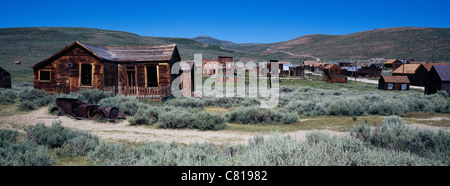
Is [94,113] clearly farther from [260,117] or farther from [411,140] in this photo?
[411,140]

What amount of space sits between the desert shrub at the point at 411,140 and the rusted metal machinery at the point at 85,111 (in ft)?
29.1

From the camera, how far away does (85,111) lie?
31.3ft

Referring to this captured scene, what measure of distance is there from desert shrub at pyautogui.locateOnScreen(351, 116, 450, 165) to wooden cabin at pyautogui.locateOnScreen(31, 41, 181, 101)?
41.2 feet

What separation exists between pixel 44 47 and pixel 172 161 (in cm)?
7664

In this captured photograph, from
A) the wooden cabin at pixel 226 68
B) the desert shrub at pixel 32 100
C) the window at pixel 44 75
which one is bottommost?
the desert shrub at pixel 32 100

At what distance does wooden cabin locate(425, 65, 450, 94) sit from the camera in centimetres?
1792

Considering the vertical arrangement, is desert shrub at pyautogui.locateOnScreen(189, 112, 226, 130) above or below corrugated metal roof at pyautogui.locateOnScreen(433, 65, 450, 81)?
below

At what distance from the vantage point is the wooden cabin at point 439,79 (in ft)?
58.8

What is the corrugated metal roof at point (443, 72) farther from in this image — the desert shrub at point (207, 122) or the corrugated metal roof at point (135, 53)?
the corrugated metal roof at point (135, 53)

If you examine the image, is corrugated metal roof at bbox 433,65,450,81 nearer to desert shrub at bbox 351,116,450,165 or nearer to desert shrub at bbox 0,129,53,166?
desert shrub at bbox 351,116,450,165

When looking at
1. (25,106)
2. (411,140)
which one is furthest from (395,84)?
(25,106)

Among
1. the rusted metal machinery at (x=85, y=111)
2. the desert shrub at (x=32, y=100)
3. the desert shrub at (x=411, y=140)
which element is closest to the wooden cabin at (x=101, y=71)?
the desert shrub at (x=32, y=100)

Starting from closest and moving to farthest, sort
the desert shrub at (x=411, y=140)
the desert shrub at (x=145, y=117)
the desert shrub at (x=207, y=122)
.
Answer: the desert shrub at (x=411, y=140)
the desert shrub at (x=207, y=122)
the desert shrub at (x=145, y=117)

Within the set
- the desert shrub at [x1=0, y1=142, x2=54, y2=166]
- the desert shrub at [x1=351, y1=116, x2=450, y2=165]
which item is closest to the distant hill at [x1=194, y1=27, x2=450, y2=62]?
the desert shrub at [x1=351, y1=116, x2=450, y2=165]
